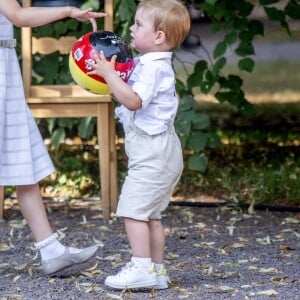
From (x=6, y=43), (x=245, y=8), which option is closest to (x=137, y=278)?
(x=6, y=43)

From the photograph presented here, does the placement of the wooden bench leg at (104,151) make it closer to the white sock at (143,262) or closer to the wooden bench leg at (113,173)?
the wooden bench leg at (113,173)

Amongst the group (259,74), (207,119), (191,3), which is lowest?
(259,74)

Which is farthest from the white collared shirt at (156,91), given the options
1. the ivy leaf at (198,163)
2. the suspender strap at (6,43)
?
the ivy leaf at (198,163)

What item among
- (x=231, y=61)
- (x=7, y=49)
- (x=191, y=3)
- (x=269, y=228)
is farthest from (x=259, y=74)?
(x=7, y=49)

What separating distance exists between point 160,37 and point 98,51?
23 centimetres

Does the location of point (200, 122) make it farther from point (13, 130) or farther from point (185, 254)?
point (13, 130)

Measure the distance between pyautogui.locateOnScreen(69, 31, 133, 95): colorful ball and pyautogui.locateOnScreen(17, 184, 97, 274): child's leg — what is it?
2.00ft

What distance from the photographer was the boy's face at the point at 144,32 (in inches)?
142

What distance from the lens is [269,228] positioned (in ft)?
16.5

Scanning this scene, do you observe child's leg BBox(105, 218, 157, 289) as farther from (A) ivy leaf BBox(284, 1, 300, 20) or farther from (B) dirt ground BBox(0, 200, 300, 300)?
(A) ivy leaf BBox(284, 1, 300, 20)

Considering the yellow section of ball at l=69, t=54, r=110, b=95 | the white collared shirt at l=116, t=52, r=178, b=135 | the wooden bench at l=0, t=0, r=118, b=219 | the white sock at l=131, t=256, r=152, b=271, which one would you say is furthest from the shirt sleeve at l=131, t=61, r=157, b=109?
the wooden bench at l=0, t=0, r=118, b=219

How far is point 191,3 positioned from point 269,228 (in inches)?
63.2

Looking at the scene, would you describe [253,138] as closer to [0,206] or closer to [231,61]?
[231,61]

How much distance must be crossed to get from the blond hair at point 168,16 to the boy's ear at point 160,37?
0.01 meters
